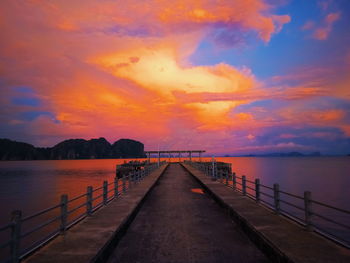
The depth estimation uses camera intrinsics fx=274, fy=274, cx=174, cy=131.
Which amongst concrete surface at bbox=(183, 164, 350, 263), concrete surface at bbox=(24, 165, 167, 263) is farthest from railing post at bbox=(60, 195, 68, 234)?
concrete surface at bbox=(183, 164, 350, 263)

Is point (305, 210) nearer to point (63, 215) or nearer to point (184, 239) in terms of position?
point (184, 239)

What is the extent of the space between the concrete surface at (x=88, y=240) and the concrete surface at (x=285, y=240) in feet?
13.8

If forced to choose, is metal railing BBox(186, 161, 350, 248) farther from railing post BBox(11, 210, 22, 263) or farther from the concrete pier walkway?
railing post BBox(11, 210, 22, 263)

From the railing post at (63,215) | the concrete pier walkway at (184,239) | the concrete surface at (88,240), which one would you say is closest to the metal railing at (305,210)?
the concrete pier walkway at (184,239)

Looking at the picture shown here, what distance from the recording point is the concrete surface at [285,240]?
6193 mm

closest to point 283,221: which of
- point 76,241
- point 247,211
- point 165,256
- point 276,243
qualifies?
point 247,211

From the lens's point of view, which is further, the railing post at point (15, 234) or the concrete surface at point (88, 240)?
the concrete surface at point (88, 240)

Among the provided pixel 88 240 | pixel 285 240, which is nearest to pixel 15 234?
pixel 88 240

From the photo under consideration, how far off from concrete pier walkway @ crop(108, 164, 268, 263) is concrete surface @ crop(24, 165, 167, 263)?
38cm

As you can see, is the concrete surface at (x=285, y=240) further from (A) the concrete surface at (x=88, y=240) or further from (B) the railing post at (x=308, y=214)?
(A) the concrete surface at (x=88, y=240)

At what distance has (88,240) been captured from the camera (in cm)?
748

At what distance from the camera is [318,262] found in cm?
582

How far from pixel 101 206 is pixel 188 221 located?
4472mm

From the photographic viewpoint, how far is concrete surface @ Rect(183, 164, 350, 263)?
244 inches
